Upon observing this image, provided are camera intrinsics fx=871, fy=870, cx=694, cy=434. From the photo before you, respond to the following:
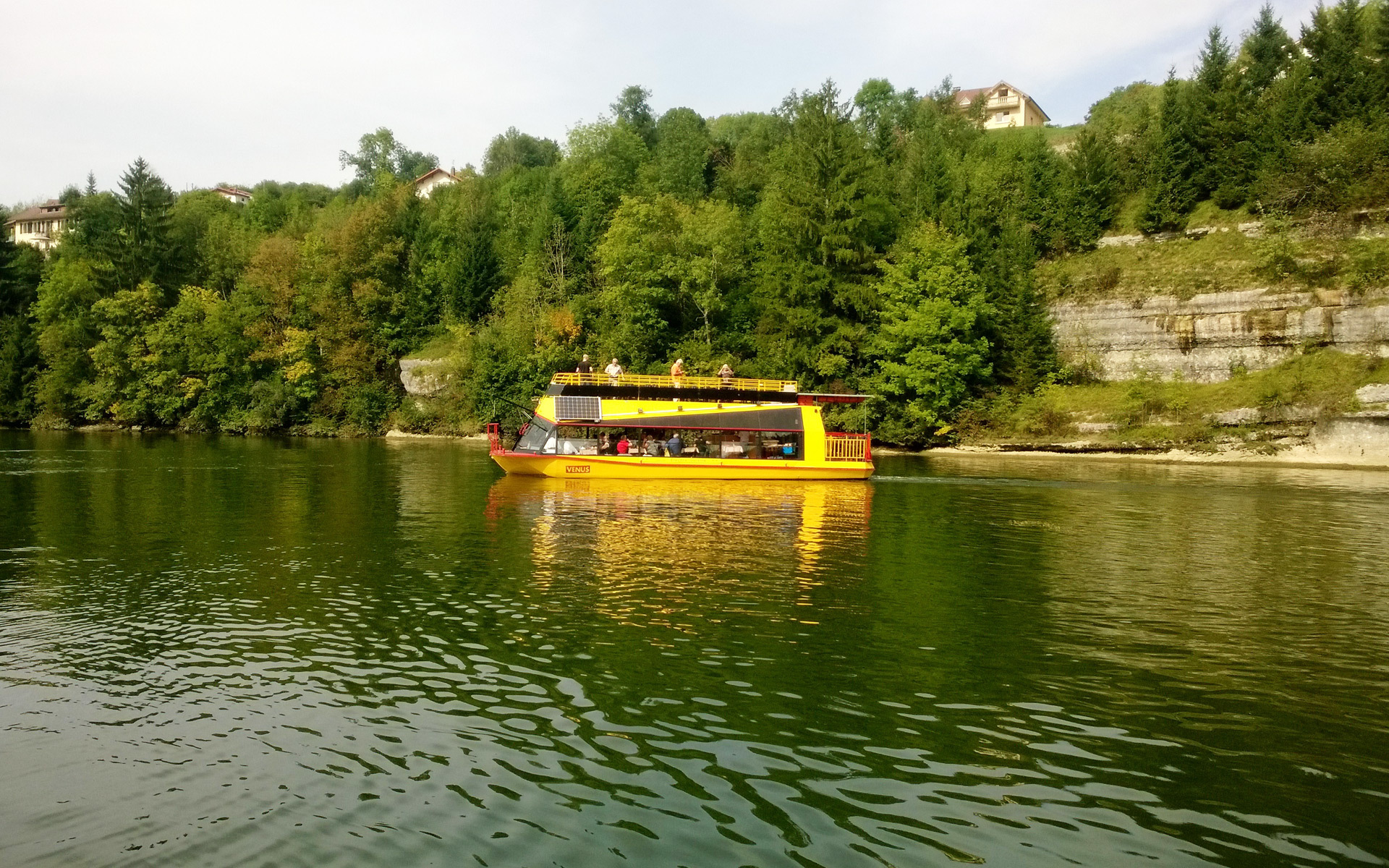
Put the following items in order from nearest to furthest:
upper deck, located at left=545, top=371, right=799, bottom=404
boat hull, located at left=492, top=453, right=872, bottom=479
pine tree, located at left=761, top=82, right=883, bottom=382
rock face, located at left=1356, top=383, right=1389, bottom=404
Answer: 1. boat hull, located at left=492, top=453, right=872, bottom=479
2. upper deck, located at left=545, top=371, right=799, bottom=404
3. rock face, located at left=1356, top=383, right=1389, bottom=404
4. pine tree, located at left=761, top=82, right=883, bottom=382

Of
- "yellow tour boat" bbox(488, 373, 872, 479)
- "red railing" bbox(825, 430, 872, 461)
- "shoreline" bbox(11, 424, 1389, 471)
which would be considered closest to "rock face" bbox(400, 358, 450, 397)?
"yellow tour boat" bbox(488, 373, 872, 479)

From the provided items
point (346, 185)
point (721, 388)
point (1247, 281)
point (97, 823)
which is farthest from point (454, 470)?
point (346, 185)

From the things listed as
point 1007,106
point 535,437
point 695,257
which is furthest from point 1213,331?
point 1007,106

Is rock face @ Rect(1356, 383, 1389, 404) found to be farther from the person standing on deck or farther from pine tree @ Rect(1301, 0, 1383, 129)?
the person standing on deck

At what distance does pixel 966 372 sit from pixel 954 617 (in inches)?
1684

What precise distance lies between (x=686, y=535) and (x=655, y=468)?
1426 centimetres

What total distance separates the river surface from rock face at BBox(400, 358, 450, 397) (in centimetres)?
4758

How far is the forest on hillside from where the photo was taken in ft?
185

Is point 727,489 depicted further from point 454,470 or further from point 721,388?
point 454,470

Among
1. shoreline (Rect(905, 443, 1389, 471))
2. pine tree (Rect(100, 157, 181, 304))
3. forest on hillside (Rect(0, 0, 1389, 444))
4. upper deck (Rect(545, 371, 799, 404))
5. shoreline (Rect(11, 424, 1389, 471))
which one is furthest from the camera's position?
pine tree (Rect(100, 157, 181, 304))

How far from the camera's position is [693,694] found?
38.8ft

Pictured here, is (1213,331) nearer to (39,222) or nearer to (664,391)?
(664,391)

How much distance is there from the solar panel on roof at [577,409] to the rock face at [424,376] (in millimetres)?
37213

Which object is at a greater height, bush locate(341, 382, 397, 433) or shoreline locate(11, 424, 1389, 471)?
bush locate(341, 382, 397, 433)
